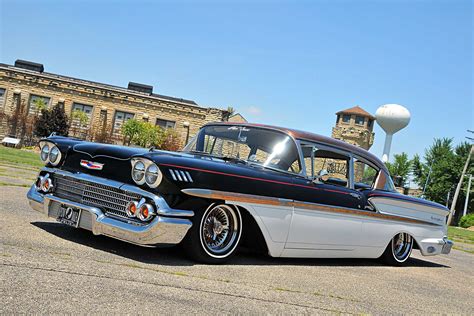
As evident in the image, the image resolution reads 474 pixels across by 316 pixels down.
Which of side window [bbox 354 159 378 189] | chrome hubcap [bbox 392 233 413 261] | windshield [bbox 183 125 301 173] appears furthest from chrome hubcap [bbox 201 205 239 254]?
chrome hubcap [bbox 392 233 413 261]

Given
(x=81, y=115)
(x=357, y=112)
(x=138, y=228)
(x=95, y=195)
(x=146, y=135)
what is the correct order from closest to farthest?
(x=138, y=228) → (x=95, y=195) → (x=146, y=135) → (x=81, y=115) → (x=357, y=112)

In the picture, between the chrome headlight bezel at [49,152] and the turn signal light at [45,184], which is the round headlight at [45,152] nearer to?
the chrome headlight bezel at [49,152]

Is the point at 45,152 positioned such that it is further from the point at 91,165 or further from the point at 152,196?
the point at 152,196

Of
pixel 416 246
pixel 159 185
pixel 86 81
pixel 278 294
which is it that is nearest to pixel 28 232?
pixel 159 185

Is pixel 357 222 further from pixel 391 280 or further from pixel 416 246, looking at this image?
pixel 416 246

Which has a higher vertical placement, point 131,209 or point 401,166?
point 401,166

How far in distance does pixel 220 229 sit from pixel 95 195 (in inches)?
47.5

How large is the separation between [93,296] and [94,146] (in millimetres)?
2350

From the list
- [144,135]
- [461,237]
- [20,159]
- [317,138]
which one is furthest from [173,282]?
[144,135]

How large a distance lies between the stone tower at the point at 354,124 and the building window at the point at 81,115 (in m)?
36.2

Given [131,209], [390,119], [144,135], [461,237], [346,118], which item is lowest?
[461,237]

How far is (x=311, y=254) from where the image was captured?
5.96 meters

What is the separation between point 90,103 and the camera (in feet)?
207

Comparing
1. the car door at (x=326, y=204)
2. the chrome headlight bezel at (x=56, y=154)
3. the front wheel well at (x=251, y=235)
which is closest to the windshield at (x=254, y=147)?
the car door at (x=326, y=204)
